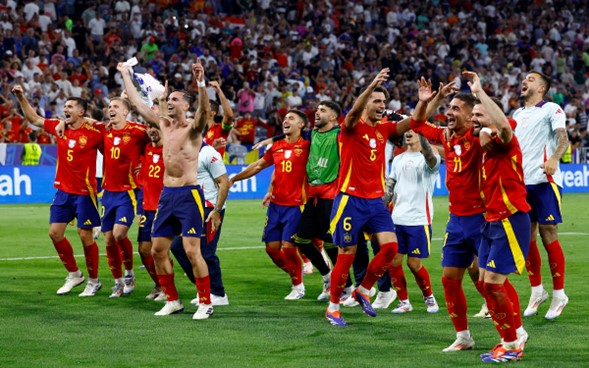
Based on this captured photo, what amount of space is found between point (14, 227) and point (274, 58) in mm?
16172

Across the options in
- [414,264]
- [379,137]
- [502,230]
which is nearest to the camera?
[502,230]

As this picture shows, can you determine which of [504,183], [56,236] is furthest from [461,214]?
[56,236]

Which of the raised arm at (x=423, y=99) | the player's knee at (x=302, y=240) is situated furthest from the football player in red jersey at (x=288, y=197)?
the raised arm at (x=423, y=99)

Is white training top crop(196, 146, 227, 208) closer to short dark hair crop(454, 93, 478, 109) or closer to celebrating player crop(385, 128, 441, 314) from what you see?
celebrating player crop(385, 128, 441, 314)

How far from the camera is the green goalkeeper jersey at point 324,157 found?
12.0 meters

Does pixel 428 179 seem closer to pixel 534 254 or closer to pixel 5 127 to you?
pixel 534 254

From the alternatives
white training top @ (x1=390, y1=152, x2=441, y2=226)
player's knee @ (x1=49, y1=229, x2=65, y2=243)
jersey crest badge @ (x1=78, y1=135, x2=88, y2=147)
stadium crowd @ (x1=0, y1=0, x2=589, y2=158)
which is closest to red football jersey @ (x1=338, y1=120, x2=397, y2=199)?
white training top @ (x1=390, y1=152, x2=441, y2=226)

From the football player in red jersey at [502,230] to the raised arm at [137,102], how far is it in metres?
4.14

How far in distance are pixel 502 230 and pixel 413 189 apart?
11.1 ft

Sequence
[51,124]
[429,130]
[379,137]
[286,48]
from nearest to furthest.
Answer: [429,130] → [379,137] → [51,124] → [286,48]

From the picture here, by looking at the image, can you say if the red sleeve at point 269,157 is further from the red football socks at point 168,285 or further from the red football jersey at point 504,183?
the red football jersey at point 504,183

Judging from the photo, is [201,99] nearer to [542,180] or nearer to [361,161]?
[361,161]

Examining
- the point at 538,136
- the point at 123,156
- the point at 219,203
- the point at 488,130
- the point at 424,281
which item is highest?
the point at 488,130

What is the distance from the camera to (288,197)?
12414mm
